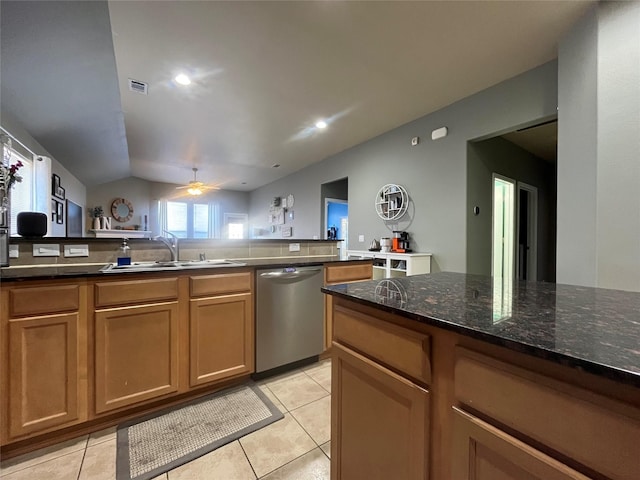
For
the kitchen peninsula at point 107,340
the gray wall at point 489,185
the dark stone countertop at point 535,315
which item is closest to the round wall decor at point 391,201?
Answer: the gray wall at point 489,185

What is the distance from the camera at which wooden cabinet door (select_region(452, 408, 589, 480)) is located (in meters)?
0.51

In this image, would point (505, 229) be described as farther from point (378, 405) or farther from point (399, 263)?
point (378, 405)

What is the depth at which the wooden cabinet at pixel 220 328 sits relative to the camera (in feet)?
5.88

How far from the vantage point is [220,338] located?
1.89 m

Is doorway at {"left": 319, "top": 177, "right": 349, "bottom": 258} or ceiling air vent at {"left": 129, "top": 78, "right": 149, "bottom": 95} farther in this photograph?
doorway at {"left": 319, "top": 177, "right": 349, "bottom": 258}

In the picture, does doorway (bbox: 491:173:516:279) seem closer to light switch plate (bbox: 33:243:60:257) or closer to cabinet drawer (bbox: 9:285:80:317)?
cabinet drawer (bbox: 9:285:80:317)

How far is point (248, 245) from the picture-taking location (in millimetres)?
2631

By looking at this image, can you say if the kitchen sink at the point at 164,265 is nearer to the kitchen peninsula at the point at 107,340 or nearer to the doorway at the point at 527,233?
the kitchen peninsula at the point at 107,340

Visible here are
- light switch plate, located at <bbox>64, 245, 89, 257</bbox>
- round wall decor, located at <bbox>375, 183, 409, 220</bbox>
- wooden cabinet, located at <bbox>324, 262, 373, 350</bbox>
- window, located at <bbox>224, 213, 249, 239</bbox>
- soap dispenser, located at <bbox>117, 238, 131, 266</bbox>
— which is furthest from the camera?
window, located at <bbox>224, 213, 249, 239</bbox>

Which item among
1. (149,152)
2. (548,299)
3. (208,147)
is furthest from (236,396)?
(149,152)

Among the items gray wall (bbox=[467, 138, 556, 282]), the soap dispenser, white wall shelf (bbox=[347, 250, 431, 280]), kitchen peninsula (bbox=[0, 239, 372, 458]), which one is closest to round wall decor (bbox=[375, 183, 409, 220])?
white wall shelf (bbox=[347, 250, 431, 280])

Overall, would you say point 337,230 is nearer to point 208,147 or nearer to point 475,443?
point 208,147

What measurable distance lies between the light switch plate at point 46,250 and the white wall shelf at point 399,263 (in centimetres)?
311

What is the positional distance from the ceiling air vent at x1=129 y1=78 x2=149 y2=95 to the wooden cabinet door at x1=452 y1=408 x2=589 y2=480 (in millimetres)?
3608
